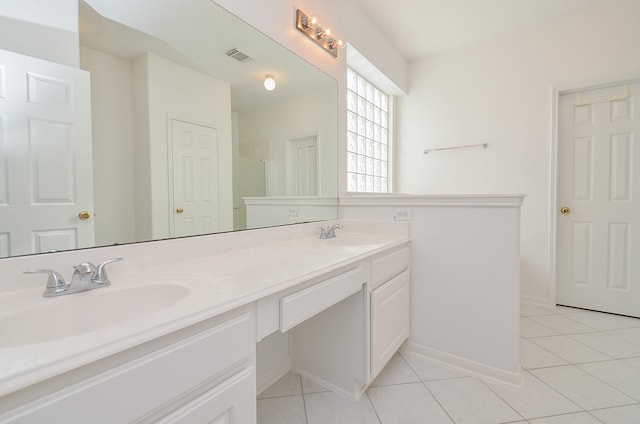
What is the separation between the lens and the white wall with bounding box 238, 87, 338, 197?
1547 millimetres

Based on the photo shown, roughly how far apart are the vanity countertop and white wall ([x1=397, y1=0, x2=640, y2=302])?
205 cm

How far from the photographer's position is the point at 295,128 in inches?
72.6

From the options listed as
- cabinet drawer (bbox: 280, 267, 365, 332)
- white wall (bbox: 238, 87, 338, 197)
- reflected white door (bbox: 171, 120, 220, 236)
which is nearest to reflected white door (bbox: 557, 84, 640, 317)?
white wall (bbox: 238, 87, 338, 197)

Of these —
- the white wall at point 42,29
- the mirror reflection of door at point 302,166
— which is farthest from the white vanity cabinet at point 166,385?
the mirror reflection of door at point 302,166

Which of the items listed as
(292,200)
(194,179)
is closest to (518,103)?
(292,200)

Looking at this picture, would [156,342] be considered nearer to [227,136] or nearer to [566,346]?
[227,136]

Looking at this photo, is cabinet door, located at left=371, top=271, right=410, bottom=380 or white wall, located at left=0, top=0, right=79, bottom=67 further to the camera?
cabinet door, located at left=371, top=271, right=410, bottom=380

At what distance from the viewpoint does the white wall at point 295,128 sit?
60.9 inches

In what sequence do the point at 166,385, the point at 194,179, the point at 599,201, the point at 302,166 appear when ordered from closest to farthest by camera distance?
the point at 166,385, the point at 194,179, the point at 302,166, the point at 599,201

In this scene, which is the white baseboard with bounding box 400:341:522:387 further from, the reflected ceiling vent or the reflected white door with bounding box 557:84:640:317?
the reflected ceiling vent

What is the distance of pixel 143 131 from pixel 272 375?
4.59 feet

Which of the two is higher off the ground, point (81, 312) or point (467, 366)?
point (81, 312)

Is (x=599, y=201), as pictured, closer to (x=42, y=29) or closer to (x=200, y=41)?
(x=200, y=41)

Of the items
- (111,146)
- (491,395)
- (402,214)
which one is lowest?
(491,395)
